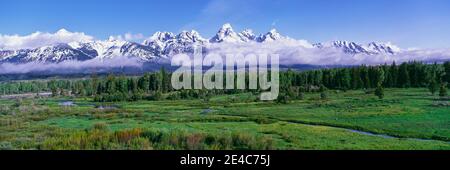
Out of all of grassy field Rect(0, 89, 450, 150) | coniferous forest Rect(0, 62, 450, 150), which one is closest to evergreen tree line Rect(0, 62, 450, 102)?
coniferous forest Rect(0, 62, 450, 150)

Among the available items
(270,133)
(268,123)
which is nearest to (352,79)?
(268,123)

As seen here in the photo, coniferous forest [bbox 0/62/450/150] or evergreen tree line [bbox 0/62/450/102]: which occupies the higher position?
evergreen tree line [bbox 0/62/450/102]

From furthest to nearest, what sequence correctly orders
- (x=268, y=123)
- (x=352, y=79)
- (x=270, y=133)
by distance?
1. (x=352, y=79)
2. (x=268, y=123)
3. (x=270, y=133)

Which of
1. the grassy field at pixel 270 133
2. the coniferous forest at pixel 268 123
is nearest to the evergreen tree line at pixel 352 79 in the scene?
the coniferous forest at pixel 268 123

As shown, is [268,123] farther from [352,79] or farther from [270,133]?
[352,79]

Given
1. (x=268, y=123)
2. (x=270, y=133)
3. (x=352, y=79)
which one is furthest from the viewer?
(x=352, y=79)

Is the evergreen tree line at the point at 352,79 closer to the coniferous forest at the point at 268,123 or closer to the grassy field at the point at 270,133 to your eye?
the coniferous forest at the point at 268,123

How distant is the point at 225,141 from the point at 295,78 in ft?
292

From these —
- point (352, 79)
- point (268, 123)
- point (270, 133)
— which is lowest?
point (268, 123)

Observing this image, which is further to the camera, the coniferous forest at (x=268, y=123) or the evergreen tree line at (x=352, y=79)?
the evergreen tree line at (x=352, y=79)

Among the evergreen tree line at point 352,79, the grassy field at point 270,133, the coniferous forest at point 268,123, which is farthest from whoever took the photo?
the evergreen tree line at point 352,79

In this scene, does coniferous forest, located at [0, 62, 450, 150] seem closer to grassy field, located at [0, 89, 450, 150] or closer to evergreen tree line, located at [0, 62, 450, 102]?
grassy field, located at [0, 89, 450, 150]
